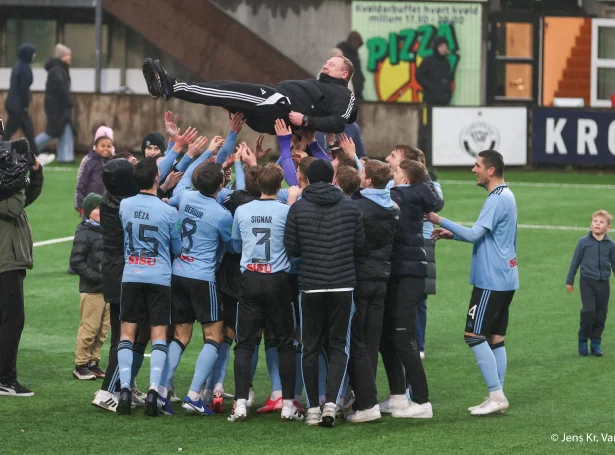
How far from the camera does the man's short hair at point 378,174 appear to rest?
1060 cm

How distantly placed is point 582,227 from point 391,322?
11.7 meters

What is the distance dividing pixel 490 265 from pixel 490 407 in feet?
3.98

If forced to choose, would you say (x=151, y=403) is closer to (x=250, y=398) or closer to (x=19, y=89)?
(x=250, y=398)

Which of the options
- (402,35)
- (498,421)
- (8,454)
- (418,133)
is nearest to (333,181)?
(498,421)

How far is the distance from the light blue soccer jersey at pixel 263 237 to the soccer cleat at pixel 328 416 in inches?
46.3

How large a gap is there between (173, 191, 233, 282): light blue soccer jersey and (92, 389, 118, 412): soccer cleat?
119 centimetres

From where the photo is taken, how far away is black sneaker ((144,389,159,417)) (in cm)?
1059

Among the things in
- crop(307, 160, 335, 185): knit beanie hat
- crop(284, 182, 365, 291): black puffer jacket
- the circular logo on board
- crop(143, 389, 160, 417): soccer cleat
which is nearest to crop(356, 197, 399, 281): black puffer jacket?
crop(284, 182, 365, 291): black puffer jacket

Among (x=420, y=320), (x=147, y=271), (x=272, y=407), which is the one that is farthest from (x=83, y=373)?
(x=420, y=320)

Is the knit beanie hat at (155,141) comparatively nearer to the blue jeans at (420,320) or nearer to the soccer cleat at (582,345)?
the blue jeans at (420,320)

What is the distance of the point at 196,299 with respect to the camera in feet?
35.6

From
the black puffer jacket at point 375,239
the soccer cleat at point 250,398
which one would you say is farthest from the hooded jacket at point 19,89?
the black puffer jacket at point 375,239

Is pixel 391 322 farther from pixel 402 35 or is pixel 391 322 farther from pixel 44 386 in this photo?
pixel 402 35

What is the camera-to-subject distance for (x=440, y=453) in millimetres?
9523
